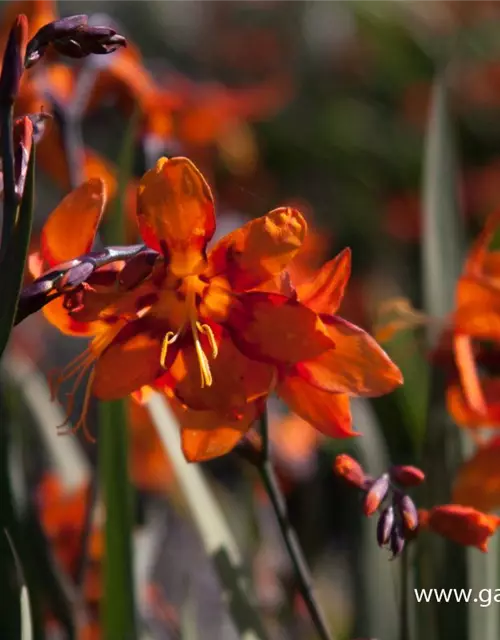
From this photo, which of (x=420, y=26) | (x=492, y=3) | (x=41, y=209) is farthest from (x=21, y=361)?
(x=492, y=3)

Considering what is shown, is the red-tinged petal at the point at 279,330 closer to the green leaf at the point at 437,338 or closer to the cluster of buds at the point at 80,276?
the cluster of buds at the point at 80,276

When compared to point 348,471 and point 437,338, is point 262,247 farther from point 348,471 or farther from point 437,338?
point 437,338

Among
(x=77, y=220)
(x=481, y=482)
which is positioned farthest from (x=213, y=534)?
(x=77, y=220)

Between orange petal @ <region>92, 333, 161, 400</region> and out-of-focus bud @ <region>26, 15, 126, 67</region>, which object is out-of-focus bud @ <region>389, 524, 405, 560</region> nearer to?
orange petal @ <region>92, 333, 161, 400</region>

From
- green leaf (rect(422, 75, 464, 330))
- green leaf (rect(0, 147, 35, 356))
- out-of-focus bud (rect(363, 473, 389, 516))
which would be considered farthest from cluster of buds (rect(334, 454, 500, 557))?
green leaf (rect(422, 75, 464, 330))

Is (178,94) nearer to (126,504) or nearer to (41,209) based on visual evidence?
(126,504)

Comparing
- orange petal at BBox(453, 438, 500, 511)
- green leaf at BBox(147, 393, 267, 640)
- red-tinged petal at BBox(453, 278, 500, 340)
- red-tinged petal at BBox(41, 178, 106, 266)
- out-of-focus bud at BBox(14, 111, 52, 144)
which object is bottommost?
green leaf at BBox(147, 393, 267, 640)
